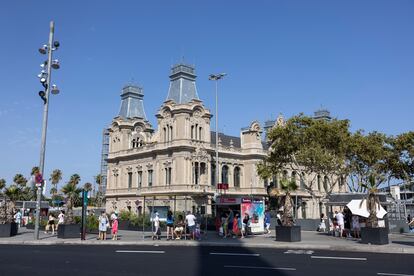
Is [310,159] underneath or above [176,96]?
underneath

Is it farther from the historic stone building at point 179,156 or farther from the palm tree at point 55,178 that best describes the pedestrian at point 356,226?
the palm tree at point 55,178

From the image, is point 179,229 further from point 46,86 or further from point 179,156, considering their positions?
point 179,156

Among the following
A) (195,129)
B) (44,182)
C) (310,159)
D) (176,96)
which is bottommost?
(44,182)

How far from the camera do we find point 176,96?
Answer: 59.8 meters

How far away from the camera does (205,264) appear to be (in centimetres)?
1391

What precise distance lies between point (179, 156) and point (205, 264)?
1596 inches

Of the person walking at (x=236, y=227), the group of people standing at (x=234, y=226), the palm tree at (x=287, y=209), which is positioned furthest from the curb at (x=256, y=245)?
the person walking at (x=236, y=227)

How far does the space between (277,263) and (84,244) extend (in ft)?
43.3

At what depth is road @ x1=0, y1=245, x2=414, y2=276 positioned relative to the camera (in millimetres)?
12062

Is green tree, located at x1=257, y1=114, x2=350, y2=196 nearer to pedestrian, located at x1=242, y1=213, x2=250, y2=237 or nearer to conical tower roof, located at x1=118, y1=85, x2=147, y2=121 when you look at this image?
pedestrian, located at x1=242, y1=213, x2=250, y2=237

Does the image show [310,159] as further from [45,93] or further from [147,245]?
Answer: [45,93]

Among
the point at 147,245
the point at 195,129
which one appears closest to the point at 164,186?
the point at 195,129

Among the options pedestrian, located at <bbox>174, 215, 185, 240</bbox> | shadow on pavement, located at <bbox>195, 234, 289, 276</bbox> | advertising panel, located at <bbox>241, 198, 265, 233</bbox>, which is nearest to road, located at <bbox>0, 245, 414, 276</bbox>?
shadow on pavement, located at <bbox>195, 234, 289, 276</bbox>

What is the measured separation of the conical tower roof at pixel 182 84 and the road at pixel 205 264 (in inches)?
1703
